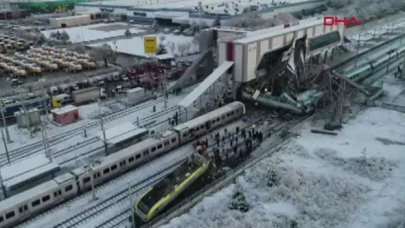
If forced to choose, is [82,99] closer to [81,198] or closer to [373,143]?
[81,198]

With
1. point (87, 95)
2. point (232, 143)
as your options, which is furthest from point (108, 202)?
point (87, 95)

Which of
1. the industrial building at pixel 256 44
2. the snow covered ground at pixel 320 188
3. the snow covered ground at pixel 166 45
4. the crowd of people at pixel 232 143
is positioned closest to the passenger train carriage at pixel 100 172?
the crowd of people at pixel 232 143

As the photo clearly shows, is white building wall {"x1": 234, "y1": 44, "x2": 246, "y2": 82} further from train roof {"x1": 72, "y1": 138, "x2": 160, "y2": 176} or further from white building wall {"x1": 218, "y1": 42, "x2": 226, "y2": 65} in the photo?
train roof {"x1": 72, "y1": 138, "x2": 160, "y2": 176}

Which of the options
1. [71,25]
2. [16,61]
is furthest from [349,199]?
[71,25]

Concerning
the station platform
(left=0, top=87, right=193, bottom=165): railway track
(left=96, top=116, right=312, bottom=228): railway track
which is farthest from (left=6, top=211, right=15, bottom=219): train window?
(left=0, top=87, right=193, bottom=165): railway track

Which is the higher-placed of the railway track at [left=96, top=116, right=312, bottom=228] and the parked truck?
the parked truck

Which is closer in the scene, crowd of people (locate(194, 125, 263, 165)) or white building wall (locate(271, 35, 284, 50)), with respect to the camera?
crowd of people (locate(194, 125, 263, 165))

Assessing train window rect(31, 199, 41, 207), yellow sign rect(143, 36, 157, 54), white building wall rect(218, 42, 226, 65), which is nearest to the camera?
train window rect(31, 199, 41, 207)
